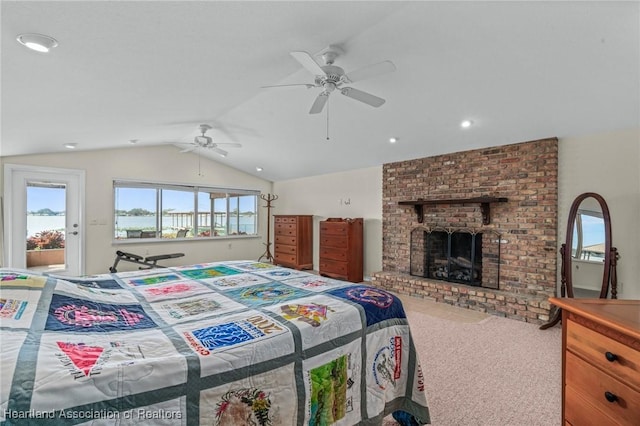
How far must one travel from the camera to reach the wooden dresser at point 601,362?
1137mm

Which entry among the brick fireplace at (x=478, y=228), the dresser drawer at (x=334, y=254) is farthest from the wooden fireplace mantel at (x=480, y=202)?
the dresser drawer at (x=334, y=254)

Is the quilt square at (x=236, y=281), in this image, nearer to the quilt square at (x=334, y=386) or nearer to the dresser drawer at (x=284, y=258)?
the quilt square at (x=334, y=386)

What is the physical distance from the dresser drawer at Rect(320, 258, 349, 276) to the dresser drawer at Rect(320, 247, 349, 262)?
2.5 inches

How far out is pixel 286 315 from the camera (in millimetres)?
1588

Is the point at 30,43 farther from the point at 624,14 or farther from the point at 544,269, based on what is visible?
the point at 544,269

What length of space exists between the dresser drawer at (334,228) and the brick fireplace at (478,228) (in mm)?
736

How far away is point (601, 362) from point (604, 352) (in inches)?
2.1

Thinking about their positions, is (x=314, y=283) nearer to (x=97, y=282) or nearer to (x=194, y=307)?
(x=194, y=307)

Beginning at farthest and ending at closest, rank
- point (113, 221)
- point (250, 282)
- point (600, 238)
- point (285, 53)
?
point (113, 221), point (600, 238), point (285, 53), point (250, 282)

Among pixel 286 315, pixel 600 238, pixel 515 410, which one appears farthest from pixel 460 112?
pixel 286 315

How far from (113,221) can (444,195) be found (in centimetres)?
614

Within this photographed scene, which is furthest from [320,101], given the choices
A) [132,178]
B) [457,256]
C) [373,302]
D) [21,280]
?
[132,178]

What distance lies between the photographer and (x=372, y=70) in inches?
90.0

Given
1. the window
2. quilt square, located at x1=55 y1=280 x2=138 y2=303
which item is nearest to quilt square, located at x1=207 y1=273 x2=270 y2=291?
→ quilt square, located at x1=55 y1=280 x2=138 y2=303
